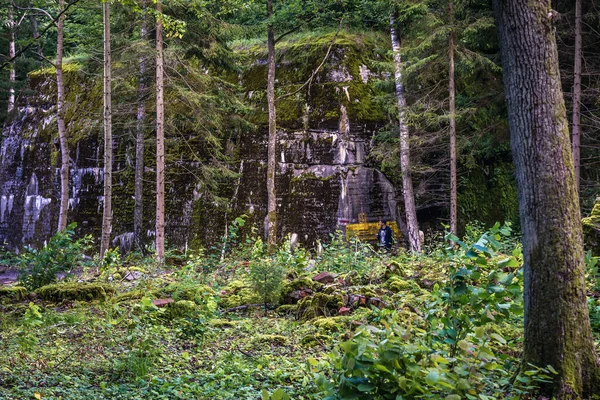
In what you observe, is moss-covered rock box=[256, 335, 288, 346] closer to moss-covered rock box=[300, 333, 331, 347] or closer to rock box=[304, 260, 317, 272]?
moss-covered rock box=[300, 333, 331, 347]

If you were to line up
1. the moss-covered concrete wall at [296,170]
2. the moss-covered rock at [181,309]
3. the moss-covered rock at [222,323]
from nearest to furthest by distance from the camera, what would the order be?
the moss-covered rock at [181,309] < the moss-covered rock at [222,323] < the moss-covered concrete wall at [296,170]

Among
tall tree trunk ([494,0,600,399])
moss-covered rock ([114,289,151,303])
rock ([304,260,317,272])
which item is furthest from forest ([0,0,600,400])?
moss-covered rock ([114,289,151,303])

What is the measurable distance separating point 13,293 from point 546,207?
7468mm

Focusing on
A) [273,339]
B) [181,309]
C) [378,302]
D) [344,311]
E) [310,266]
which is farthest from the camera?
[310,266]

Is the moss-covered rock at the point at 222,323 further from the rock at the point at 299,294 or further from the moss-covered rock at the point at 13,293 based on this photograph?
the moss-covered rock at the point at 13,293

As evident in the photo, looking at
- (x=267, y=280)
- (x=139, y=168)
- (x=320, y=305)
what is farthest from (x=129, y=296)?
(x=139, y=168)

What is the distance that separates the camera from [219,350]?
6141 millimetres

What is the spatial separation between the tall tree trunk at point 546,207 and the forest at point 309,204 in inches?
0.6

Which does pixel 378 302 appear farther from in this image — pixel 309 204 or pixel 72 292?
pixel 309 204

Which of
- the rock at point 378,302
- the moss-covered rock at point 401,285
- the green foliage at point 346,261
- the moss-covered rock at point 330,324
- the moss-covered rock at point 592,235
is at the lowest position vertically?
the moss-covered rock at point 330,324

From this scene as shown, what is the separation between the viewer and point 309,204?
17.4 m

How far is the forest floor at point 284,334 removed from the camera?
3174 millimetres

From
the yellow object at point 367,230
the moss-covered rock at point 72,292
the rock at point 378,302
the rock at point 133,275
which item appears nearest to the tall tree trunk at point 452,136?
the yellow object at point 367,230

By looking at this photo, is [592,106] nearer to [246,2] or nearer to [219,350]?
[246,2]
